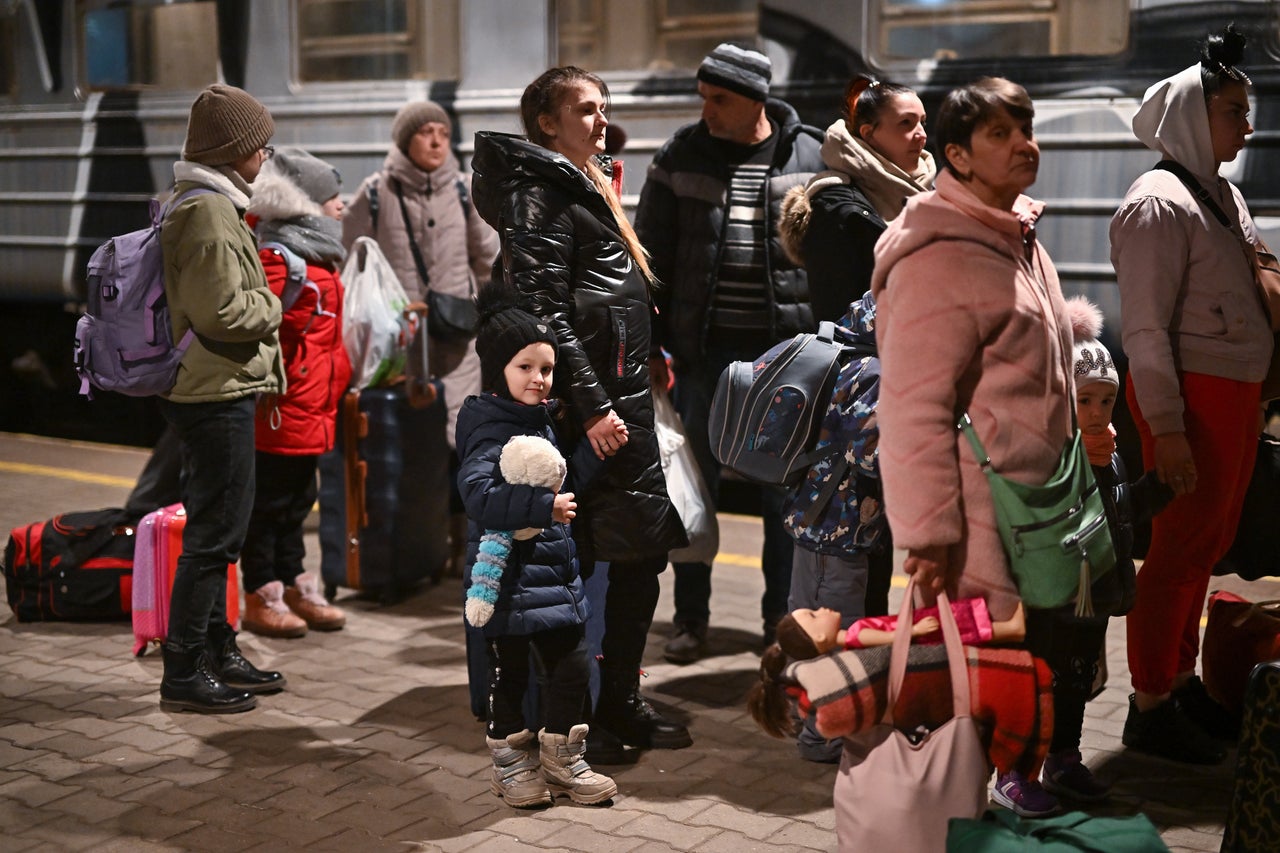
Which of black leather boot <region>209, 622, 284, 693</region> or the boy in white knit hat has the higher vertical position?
the boy in white knit hat

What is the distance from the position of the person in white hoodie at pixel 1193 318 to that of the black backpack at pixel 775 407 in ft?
2.80

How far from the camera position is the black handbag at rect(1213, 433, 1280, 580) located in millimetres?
4406

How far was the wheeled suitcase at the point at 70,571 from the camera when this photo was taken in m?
5.74

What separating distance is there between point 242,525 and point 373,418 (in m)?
1.22

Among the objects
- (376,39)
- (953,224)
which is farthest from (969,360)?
(376,39)

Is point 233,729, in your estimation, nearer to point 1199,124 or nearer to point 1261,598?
point 1199,124

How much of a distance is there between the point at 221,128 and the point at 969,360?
2.62 metres

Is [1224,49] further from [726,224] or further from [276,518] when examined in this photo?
[276,518]

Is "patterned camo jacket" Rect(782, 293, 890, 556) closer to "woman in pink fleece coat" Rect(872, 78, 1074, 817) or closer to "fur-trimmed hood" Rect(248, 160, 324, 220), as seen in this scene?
"woman in pink fleece coat" Rect(872, 78, 1074, 817)

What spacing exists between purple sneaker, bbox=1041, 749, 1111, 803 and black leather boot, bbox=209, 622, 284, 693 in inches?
95.5

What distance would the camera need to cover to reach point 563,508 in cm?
379

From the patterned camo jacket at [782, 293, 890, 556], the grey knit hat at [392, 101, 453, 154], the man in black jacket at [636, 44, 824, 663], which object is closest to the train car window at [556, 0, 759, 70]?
the grey knit hat at [392, 101, 453, 154]

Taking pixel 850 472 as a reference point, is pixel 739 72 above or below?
above

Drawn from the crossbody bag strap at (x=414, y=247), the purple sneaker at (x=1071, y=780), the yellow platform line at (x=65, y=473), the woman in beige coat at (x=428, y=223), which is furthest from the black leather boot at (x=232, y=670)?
the yellow platform line at (x=65, y=473)
